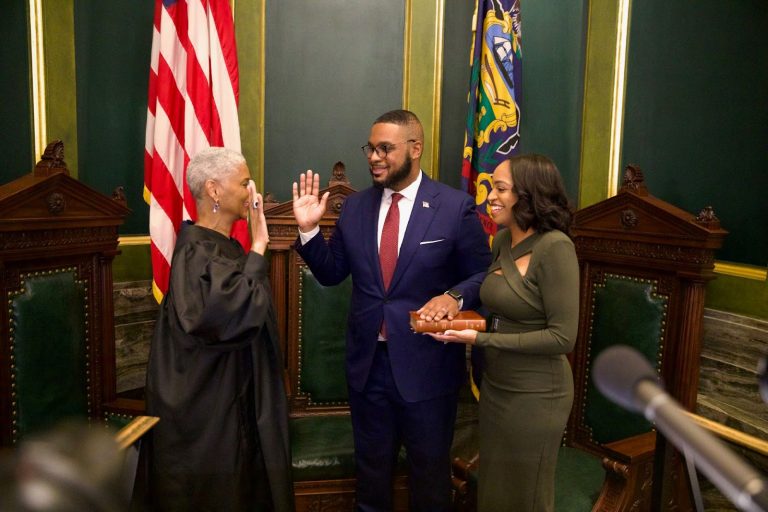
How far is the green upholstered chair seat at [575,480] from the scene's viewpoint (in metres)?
2.06

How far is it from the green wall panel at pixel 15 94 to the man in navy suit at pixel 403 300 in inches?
54.6

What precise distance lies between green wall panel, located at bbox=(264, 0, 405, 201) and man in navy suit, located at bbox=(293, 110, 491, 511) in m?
1.37

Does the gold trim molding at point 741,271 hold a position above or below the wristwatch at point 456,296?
above

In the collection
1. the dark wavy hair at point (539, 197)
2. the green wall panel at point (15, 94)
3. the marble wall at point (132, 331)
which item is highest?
the green wall panel at point (15, 94)

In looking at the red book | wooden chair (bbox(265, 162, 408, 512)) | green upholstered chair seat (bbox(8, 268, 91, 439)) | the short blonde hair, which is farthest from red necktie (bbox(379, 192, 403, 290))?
green upholstered chair seat (bbox(8, 268, 91, 439))

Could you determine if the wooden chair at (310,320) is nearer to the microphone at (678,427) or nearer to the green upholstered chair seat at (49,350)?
the green upholstered chair seat at (49,350)

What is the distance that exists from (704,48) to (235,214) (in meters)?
2.07

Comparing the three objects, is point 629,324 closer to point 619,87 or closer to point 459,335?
point 459,335

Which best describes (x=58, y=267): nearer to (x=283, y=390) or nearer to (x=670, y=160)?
(x=283, y=390)

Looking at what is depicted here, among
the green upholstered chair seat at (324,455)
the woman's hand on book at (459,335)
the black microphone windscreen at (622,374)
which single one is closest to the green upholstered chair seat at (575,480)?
the green upholstered chair seat at (324,455)

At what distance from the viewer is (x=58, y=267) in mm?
2207

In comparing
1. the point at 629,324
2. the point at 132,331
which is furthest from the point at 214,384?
the point at 629,324

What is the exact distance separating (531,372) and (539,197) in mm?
557

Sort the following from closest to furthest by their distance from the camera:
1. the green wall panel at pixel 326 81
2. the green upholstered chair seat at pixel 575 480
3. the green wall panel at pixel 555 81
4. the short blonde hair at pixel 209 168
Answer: the short blonde hair at pixel 209 168, the green upholstered chair seat at pixel 575 480, the green wall panel at pixel 555 81, the green wall panel at pixel 326 81
